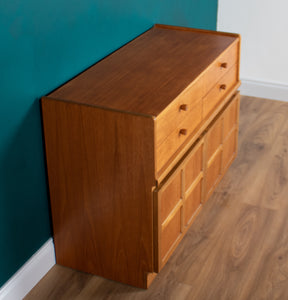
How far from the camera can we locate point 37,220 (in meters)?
2.20

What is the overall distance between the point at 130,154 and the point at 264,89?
7.37 feet

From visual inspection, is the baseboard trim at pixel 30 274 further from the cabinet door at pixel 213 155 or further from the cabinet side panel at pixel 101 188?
the cabinet door at pixel 213 155

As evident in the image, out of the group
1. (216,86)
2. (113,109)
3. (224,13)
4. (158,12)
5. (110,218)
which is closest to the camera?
(113,109)

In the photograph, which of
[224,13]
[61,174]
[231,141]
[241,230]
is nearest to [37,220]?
[61,174]

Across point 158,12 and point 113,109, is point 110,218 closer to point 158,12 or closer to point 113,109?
point 113,109

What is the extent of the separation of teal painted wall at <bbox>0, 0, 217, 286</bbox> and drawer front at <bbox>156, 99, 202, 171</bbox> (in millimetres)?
491

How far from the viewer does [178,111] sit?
82.5 inches

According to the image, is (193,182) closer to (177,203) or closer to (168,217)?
(177,203)

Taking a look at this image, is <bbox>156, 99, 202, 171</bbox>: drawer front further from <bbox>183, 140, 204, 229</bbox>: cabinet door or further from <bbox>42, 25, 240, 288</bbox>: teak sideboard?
<bbox>183, 140, 204, 229</bbox>: cabinet door

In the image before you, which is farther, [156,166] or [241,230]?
[241,230]

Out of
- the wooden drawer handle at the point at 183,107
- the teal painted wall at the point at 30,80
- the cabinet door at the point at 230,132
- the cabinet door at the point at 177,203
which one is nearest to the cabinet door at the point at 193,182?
the cabinet door at the point at 177,203

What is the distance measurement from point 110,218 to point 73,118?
0.44m

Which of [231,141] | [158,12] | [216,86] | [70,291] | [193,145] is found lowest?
[70,291]

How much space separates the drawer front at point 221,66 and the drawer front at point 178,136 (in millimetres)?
117
